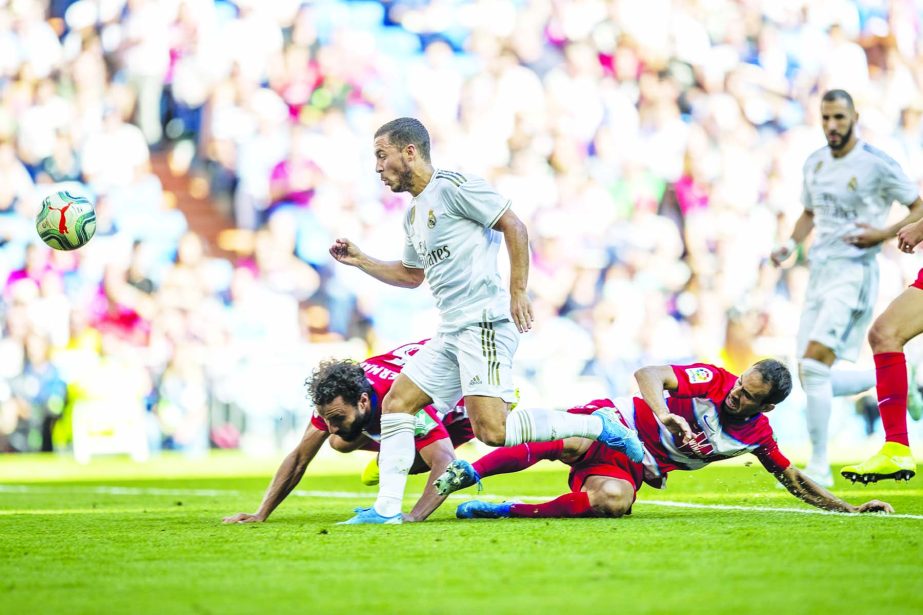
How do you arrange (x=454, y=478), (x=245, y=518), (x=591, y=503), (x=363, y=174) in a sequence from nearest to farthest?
(x=454, y=478) < (x=591, y=503) < (x=245, y=518) < (x=363, y=174)

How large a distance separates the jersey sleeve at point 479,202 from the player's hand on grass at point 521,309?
42 cm

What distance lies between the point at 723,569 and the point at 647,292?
479 inches

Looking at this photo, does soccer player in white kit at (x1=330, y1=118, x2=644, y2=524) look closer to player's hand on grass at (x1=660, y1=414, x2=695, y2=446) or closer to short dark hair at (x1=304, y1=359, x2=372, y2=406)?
short dark hair at (x1=304, y1=359, x2=372, y2=406)

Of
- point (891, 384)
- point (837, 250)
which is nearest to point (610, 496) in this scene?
point (891, 384)

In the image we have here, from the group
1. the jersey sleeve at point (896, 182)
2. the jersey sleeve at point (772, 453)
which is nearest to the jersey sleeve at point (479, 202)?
the jersey sleeve at point (772, 453)

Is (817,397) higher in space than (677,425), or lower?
higher

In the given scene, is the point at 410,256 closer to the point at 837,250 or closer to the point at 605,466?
the point at 605,466

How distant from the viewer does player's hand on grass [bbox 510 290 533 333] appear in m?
6.28

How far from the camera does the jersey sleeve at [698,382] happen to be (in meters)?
6.54

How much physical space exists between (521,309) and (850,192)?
3.68 meters

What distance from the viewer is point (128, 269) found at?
1579 centimetres

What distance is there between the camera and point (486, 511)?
6.80 metres

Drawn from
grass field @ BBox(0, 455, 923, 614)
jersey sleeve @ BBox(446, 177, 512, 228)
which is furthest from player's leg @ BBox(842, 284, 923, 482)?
jersey sleeve @ BBox(446, 177, 512, 228)

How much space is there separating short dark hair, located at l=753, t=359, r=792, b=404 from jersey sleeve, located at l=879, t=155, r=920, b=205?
3001mm
